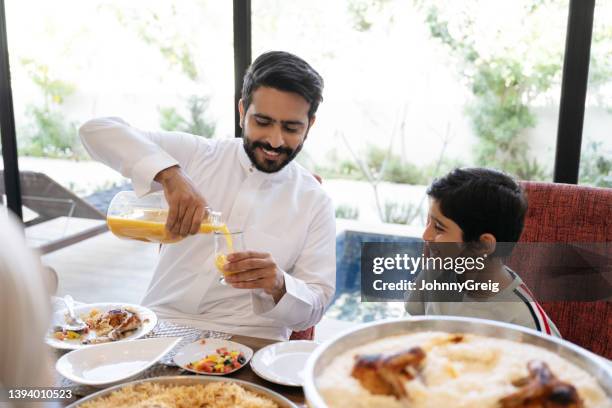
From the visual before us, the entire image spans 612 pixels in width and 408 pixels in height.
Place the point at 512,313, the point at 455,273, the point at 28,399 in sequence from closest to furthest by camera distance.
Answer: the point at 28,399 → the point at 512,313 → the point at 455,273

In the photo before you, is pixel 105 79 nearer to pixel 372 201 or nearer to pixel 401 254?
pixel 372 201

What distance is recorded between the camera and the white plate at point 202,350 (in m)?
1.17

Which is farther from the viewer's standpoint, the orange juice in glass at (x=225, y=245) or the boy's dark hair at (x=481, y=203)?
the boy's dark hair at (x=481, y=203)

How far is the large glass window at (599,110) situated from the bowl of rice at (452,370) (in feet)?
5.64

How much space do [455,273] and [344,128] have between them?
134cm

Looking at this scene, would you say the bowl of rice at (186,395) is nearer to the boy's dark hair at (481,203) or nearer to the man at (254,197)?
the man at (254,197)

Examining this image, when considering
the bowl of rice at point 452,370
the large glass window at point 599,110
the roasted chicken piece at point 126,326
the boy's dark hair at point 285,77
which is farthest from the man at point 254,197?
the large glass window at point 599,110

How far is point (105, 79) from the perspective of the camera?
3.41m

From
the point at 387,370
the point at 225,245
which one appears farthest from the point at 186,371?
the point at 387,370

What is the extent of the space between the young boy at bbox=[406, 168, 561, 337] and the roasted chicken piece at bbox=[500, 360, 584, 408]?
874mm

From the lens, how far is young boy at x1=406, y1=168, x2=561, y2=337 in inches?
59.1

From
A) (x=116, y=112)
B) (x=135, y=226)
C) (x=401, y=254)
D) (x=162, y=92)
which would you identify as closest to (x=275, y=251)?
(x=135, y=226)

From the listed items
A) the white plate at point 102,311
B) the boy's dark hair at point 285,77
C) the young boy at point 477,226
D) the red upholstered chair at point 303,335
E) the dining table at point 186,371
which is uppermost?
the boy's dark hair at point 285,77

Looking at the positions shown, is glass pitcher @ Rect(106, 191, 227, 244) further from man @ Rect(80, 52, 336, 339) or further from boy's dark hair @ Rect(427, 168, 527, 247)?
boy's dark hair @ Rect(427, 168, 527, 247)
